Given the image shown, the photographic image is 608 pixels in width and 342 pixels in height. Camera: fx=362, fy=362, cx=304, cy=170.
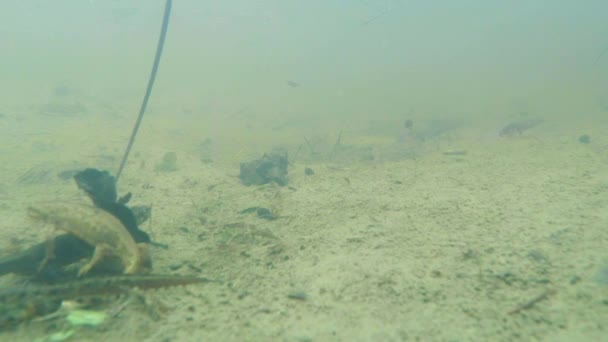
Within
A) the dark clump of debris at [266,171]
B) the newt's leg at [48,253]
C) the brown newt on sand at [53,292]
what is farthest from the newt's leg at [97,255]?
the dark clump of debris at [266,171]

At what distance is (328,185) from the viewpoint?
16.8ft

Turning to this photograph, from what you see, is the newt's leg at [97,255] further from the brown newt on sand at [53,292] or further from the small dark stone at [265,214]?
the small dark stone at [265,214]

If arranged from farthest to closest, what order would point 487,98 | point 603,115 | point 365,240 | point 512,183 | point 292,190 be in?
point 487,98, point 603,115, point 292,190, point 512,183, point 365,240

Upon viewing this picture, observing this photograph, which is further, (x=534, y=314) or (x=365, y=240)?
(x=365, y=240)

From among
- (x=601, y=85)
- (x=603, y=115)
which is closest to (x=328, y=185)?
(x=603, y=115)

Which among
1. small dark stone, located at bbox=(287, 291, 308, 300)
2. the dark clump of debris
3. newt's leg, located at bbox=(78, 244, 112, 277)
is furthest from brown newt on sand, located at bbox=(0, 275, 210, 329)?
the dark clump of debris

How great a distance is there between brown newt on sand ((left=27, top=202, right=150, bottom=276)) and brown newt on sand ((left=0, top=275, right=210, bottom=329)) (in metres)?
0.14

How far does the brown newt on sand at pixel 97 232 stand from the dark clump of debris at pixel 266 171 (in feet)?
10.1

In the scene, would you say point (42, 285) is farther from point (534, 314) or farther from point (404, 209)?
point (404, 209)

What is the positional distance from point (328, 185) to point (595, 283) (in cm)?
325

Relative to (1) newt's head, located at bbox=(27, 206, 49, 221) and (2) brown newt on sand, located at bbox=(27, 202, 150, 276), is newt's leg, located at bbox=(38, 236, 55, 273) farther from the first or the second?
(1) newt's head, located at bbox=(27, 206, 49, 221)

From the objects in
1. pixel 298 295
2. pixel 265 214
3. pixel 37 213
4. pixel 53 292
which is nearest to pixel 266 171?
pixel 265 214

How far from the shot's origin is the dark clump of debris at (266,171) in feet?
18.4

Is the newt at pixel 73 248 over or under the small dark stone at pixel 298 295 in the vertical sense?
over
